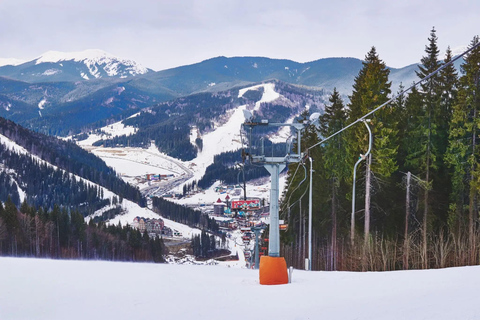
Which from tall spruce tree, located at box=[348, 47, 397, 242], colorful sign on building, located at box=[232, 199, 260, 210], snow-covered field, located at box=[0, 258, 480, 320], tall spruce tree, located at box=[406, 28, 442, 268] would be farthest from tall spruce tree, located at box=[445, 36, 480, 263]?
snow-covered field, located at box=[0, 258, 480, 320]

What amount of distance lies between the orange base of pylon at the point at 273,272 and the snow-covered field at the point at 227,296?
500mm

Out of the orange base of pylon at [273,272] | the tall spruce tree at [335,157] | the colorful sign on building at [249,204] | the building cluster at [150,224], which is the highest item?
the tall spruce tree at [335,157]

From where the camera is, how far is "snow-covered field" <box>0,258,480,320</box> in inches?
328

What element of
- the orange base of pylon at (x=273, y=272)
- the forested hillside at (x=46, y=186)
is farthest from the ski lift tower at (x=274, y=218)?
the forested hillside at (x=46, y=186)

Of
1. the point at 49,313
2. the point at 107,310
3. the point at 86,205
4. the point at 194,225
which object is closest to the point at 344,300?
the point at 107,310

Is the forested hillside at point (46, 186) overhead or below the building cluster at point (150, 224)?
overhead

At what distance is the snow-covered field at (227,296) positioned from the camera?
8.32 meters

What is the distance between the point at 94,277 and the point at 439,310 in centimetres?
959

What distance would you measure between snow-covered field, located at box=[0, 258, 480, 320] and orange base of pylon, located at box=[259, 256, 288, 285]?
500 millimetres

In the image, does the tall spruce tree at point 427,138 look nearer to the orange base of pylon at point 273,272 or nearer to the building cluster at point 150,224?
the orange base of pylon at point 273,272

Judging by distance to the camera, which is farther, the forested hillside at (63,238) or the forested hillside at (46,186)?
the forested hillside at (46,186)

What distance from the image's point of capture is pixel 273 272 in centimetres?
1379

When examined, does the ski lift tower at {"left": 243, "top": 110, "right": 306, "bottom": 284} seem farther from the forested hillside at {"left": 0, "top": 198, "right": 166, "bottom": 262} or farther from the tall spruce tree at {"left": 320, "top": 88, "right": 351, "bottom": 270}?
the forested hillside at {"left": 0, "top": 198, "right": 166, "bottom": 262}

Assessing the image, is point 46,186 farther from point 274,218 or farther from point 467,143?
point 274,218
